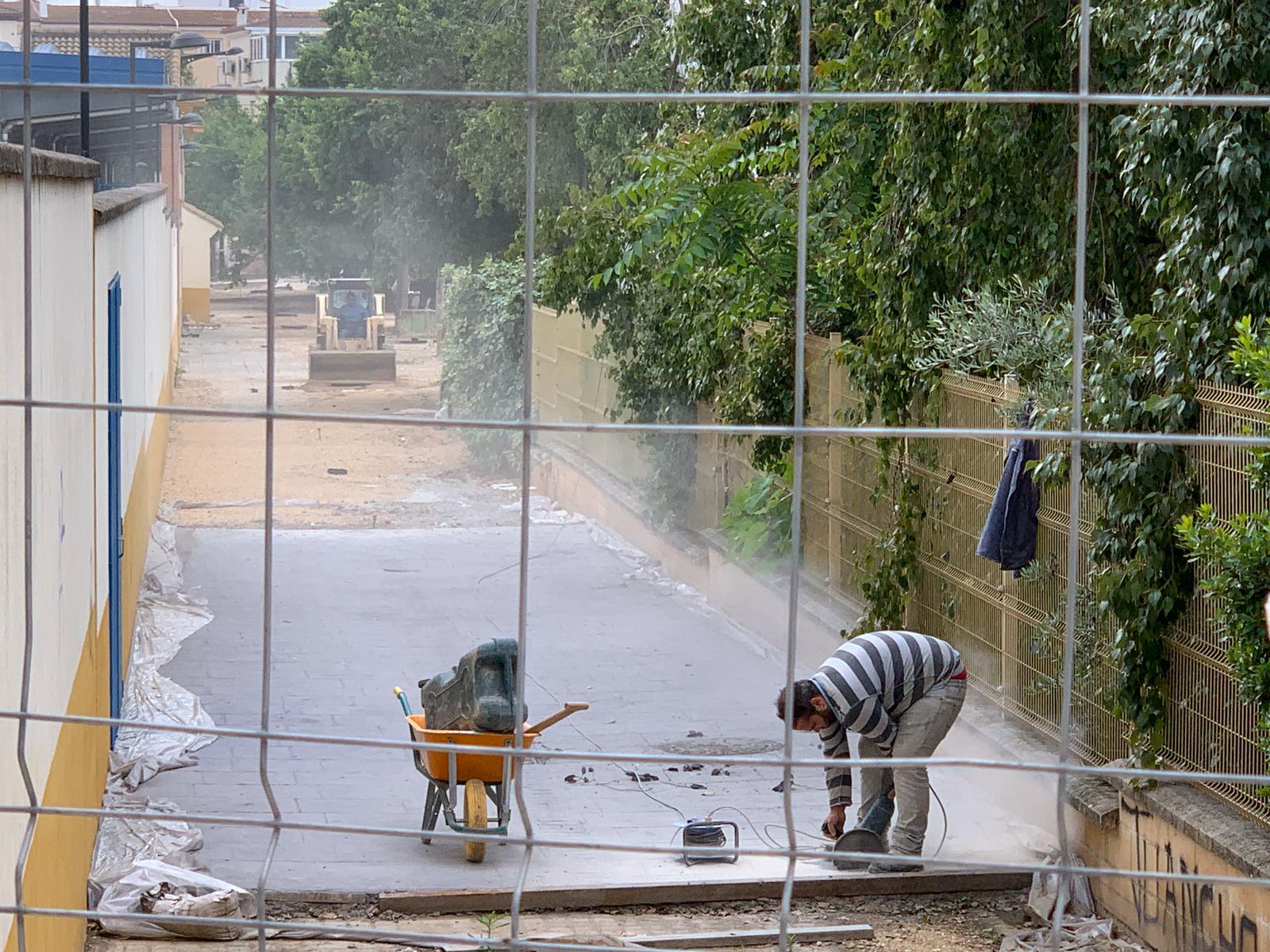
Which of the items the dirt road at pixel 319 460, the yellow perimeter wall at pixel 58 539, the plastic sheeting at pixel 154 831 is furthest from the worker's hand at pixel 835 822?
the dirt road at pixel 319 460

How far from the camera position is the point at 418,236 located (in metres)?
30.4

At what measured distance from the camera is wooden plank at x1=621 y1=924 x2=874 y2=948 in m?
5.62

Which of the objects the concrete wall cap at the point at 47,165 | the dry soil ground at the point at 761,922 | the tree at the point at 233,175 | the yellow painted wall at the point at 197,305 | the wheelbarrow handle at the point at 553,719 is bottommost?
the dry soil ground at the point at 761,922

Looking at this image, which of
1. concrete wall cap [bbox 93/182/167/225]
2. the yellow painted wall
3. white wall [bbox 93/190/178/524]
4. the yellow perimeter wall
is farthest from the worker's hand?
the yellow painted wall

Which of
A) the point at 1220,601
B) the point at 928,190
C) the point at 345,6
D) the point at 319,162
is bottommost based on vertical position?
the point at 1220,601

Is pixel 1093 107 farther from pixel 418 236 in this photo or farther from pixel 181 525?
pixel 418 236

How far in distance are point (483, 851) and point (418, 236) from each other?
2502cm

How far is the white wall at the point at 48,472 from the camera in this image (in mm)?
3340

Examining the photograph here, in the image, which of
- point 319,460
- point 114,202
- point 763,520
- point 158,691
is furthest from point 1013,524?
point 319,460

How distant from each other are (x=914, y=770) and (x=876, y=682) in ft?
1.32

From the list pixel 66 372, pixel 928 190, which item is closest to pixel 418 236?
pixel 928 190

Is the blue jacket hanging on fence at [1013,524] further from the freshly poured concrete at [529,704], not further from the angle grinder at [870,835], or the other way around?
the angle grinder at [870,835]

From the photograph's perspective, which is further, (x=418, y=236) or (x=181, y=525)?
(x=418, y=236)

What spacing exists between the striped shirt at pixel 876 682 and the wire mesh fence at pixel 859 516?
1.67 ft
